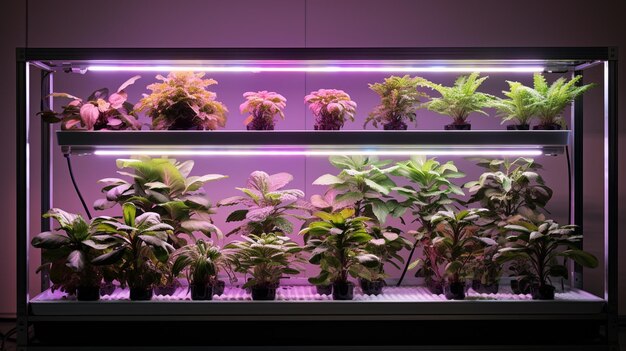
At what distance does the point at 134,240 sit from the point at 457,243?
1667 millimetres

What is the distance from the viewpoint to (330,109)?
10.5 ft

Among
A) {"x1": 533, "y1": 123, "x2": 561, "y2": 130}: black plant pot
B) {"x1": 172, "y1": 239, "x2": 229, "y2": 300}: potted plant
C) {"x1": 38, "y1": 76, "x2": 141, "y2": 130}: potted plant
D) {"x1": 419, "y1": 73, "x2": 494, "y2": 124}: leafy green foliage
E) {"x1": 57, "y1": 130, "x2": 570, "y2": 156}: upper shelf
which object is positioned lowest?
{"x1": 172, "y1": 239, "x2": 229, "y2": 300}: potted plant

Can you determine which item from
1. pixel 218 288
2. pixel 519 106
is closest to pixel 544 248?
pixel 519 106

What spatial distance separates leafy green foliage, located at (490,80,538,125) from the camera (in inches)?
128

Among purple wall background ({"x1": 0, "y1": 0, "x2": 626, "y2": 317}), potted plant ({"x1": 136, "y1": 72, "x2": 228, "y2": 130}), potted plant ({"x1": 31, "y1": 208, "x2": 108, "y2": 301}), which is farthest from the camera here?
purple wall background ({"x1": 0, "y1": 0, "x2": 626, "y2": 317})

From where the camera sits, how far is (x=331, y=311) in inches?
119

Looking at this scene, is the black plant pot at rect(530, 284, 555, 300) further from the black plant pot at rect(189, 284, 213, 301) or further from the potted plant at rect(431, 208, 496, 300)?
the black plant pot at rect(189, 284, 213, 301)

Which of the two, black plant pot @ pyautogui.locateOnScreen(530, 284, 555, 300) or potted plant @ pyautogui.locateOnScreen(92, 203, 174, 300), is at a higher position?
potted plant @ pyautogui.locateOnScreen(92, 203, 174, 300)

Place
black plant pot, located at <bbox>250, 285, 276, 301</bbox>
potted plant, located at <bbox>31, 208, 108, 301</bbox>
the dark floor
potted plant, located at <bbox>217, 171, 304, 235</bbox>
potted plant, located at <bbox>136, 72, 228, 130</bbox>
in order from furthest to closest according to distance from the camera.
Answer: the dark floor, potted plant, located at <bbox>217, 171, 304, 235</bbox>, potted plant, located at <bbox>136, 72, 228, 130</bbox>, black plant pot, located at <bbox>250, 285, 276, 301</bbox>, potted plant, located at <bbox>31, 208, 108, 301</bbox>

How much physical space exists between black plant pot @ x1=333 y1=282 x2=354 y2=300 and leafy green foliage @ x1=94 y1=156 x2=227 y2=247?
0.68 metres

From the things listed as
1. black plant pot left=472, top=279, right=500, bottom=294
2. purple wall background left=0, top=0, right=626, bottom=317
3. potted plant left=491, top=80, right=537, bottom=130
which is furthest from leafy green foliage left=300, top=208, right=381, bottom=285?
potted plant left=491, top=80, right=537, bottom=130

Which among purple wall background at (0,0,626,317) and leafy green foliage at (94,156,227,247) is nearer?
leafy green foliage at (94,156,227,247)

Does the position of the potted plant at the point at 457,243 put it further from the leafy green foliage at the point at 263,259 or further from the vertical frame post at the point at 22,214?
the vertical frame post at the point at 22,214
